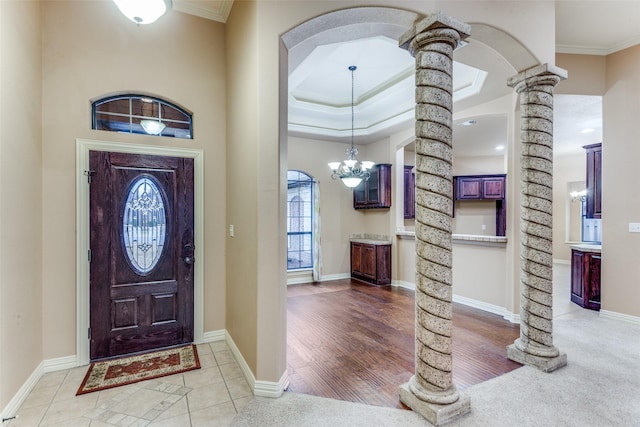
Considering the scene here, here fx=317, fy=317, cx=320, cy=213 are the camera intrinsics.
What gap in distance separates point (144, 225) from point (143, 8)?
195 cm

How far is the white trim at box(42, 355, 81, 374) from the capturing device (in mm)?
2809

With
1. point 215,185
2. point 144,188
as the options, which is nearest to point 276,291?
point 215,185

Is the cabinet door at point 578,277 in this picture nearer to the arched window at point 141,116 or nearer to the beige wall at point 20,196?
the arched window at point 141,116

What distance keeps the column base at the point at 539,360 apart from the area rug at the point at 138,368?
2.97 meters

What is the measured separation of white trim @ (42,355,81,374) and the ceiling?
3589 mm

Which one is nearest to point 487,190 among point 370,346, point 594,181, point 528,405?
point 594,181

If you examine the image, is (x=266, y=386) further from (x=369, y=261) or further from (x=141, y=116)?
(x=369, y=261)

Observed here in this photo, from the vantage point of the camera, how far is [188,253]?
334 centimetres

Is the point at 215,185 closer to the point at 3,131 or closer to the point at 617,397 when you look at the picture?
the point at 3,131

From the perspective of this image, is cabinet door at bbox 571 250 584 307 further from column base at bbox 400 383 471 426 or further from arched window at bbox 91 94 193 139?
arched window at bbox 91 94 193 139

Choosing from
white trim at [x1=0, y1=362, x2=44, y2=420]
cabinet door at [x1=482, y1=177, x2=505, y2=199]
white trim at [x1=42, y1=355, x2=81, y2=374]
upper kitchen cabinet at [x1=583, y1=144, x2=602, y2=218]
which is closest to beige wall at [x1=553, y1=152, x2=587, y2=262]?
cabinet door at [x1=482, y1=177, x2=505, y2=199]

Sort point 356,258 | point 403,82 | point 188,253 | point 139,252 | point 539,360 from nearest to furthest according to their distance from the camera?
point 539,360 < point 139,252 < point 188,253 < point 403,82 < point 356,258

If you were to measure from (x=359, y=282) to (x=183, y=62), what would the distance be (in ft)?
16.2

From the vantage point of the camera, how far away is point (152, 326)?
3.21 meters
